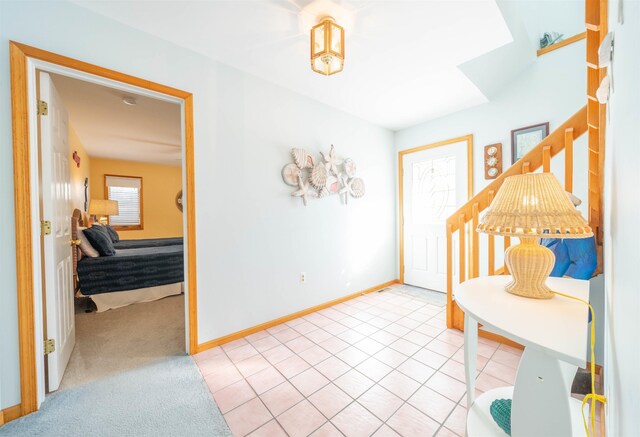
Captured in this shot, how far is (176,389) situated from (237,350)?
0.51 m

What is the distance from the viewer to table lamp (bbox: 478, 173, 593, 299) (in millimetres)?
947

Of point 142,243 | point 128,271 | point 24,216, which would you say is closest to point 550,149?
point 24,216

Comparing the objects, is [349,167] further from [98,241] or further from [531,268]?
[98,241]

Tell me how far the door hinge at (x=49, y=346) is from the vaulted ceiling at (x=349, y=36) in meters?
2.04

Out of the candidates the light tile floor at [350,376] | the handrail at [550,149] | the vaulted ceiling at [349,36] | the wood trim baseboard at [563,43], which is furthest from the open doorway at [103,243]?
the wood trim baseboard at [563,43]

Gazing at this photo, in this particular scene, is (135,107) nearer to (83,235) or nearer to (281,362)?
(83,235)

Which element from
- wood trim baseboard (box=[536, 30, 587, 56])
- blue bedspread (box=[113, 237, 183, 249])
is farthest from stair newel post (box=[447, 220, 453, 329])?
blue bedspread (box=[113, 237, 183, 249])

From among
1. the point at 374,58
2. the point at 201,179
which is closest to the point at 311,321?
the point at 201,179

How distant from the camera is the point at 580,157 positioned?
2281 mm

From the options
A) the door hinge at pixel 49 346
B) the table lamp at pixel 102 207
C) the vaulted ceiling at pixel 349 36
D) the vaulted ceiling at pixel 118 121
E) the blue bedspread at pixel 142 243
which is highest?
the vaulted ceiling at pixel 349 36

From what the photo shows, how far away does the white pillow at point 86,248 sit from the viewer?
2.86 meters

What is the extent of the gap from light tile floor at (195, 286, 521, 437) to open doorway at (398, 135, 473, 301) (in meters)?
0.97

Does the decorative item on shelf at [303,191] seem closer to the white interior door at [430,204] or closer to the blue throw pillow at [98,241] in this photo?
the white interior door at [430,204]

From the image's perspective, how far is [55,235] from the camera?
62.4 inches
